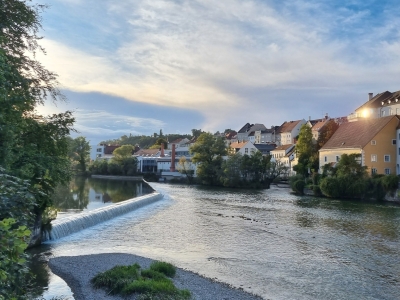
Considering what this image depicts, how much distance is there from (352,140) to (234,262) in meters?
40.7

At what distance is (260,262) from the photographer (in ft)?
49.4

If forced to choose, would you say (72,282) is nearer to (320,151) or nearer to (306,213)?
(306,213)

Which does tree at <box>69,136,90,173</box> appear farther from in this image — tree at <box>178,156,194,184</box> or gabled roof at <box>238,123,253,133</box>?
gabled roof at <box>238,123,253,133</box>

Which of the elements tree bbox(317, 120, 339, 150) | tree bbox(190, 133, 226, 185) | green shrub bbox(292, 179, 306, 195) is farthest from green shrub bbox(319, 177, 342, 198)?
tree bbox(190, 133, 226, 185)

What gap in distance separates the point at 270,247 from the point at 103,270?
27.0 ft

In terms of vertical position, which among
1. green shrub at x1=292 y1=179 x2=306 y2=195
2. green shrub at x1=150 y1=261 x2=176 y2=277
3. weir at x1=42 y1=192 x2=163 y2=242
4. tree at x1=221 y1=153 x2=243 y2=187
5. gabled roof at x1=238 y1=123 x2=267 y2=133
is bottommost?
green shrub at x1=150 y1=261 x2=176 y2=277

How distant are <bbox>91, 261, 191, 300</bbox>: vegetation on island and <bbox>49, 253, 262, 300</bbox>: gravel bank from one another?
258 mm

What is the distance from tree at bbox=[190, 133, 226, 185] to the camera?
6831 centimetres

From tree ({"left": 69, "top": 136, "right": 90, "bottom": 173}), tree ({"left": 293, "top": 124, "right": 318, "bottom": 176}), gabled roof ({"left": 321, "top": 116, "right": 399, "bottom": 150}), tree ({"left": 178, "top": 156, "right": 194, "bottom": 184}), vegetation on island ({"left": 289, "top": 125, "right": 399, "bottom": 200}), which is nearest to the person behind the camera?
vegetation on island ({"left": 289, "top": 125, "right": 399, "bottom": 200})

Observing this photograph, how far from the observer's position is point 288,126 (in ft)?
326

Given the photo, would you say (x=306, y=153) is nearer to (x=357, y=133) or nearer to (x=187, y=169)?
(x=357, y=133)

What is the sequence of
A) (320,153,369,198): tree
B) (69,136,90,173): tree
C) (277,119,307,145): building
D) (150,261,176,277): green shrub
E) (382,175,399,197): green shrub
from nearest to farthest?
(150,261,176,277): green shrub
(382,175,399,197): green shrub
(320,153,369,198): tree
(69,136,90,173): tree
(277,119,307,145): building

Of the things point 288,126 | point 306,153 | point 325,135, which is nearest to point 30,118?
point 306,153

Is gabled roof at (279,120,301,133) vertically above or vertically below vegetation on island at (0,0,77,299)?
above
